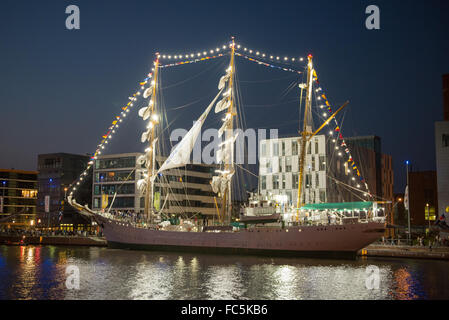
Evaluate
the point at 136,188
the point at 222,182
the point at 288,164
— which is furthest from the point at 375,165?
the point at 222,182

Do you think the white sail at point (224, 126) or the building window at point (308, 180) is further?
the building window at point (308, 180)

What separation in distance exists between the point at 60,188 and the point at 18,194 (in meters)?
31.3

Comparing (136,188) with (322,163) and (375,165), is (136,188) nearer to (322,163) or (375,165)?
(322,163)

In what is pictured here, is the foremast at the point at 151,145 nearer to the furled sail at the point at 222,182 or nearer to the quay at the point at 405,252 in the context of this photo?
the furled sail at the point at 222,182

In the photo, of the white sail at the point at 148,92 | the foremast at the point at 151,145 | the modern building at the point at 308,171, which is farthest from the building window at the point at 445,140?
the white sail at the point at 148,92

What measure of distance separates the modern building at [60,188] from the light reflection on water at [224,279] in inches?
2487

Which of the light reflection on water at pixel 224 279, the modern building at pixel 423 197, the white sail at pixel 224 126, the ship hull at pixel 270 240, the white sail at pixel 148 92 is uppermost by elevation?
the white sail at pixel 148 92

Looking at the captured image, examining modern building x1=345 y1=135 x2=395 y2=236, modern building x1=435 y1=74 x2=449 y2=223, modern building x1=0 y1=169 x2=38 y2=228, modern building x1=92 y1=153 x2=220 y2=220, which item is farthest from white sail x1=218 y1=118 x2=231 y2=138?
modern building x1=0 y1=169 x2=38 y2=228

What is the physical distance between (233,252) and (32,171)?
99.9 meters

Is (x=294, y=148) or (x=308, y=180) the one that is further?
(x=294, y=148)

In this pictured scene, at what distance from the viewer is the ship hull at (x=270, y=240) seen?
44.1m

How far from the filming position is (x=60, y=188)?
10581 centimetres
